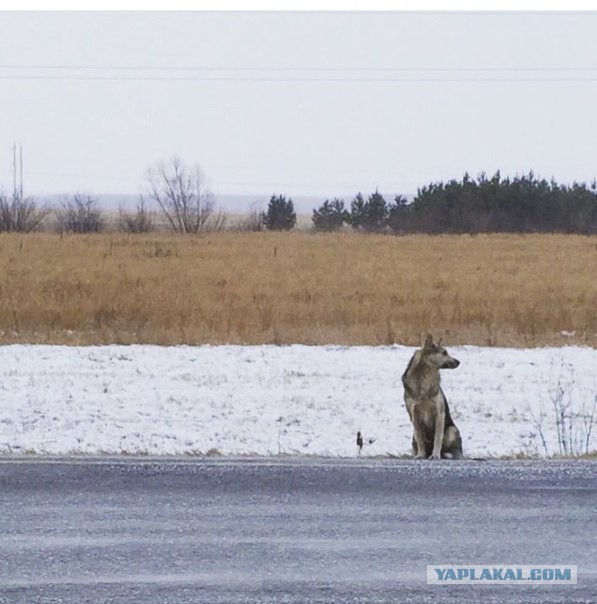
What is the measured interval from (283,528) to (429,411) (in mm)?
3242

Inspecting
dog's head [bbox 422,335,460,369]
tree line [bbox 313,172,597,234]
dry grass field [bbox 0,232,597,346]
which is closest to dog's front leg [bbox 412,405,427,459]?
dog's head [bbox 422,335,460,369]

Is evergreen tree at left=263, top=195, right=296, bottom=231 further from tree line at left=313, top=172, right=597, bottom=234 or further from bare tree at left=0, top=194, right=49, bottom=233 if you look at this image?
bare tree at left=0, top=194, right=49, bottom=233

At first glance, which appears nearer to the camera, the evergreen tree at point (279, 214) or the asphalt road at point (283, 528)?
the asphalt road at point (283, 528)

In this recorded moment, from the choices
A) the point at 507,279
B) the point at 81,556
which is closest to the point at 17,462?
the point at 81,556

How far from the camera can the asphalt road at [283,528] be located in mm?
5387

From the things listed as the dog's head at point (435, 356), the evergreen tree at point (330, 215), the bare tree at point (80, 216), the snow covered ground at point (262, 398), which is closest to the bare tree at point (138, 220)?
the bare tree at point (80, 216)

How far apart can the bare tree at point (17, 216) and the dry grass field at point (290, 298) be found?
33.1 m

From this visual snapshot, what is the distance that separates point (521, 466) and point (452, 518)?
6.04 ft

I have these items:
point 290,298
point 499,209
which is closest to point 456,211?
point 499,209

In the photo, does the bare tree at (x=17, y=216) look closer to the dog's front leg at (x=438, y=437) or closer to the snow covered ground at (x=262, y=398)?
the snow covered ground at (x=262, y=398)

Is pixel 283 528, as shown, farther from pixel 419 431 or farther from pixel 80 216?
pixel 80 216

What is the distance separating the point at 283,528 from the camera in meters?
6.51

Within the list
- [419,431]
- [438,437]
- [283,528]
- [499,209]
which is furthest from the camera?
[499,209]

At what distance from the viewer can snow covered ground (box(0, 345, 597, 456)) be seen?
1202 cm
